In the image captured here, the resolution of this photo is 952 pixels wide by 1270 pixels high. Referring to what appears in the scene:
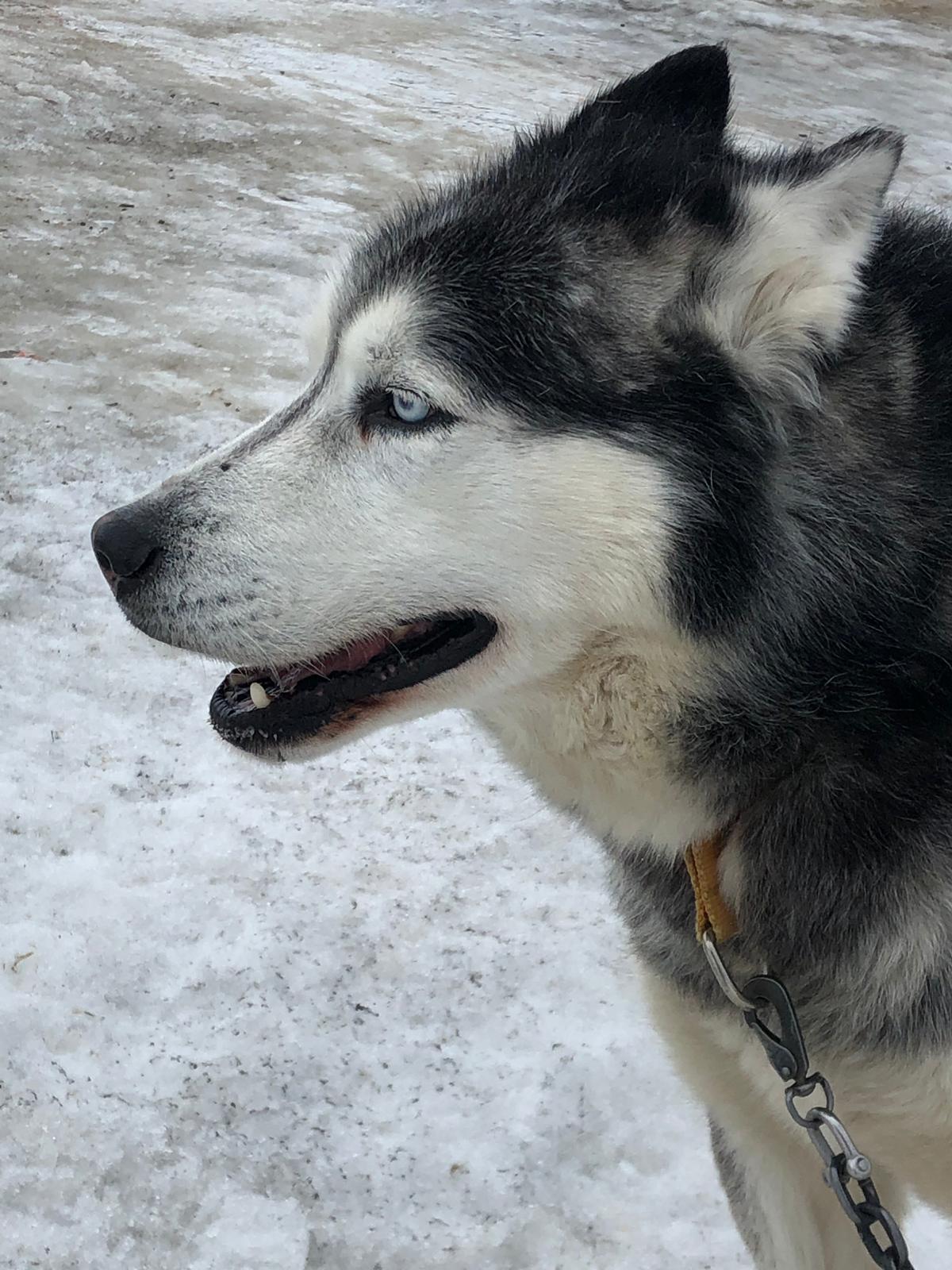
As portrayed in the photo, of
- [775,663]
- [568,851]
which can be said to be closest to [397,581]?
[775,663]

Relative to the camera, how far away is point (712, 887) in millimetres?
1746

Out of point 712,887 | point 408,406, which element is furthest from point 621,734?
point 408,406

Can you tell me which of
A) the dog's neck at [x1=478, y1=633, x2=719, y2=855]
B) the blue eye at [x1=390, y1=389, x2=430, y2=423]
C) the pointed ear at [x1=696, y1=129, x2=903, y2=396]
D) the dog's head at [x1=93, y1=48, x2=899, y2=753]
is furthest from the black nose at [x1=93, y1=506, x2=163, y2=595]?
the pointed ear at [x1=696, y1=129, x2=903, y2=396]

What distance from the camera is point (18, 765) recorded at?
123 inches

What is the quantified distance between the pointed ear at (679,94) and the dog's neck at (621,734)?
101cm

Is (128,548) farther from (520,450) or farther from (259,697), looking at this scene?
(520,450)

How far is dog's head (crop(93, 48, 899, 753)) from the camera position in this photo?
5.17 feet

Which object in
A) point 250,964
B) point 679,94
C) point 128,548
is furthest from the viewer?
point 250,964

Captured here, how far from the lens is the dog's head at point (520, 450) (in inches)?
62.1

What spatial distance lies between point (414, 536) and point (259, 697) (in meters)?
Answer: 0.41

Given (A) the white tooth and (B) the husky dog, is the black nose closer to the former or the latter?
(B) the husky dog

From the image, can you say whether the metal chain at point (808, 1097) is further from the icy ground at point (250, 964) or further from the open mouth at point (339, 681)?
the icy ground at point (250, 964)

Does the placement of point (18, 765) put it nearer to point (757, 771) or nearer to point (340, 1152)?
point (340, 1152)

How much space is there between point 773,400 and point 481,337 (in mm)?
414
